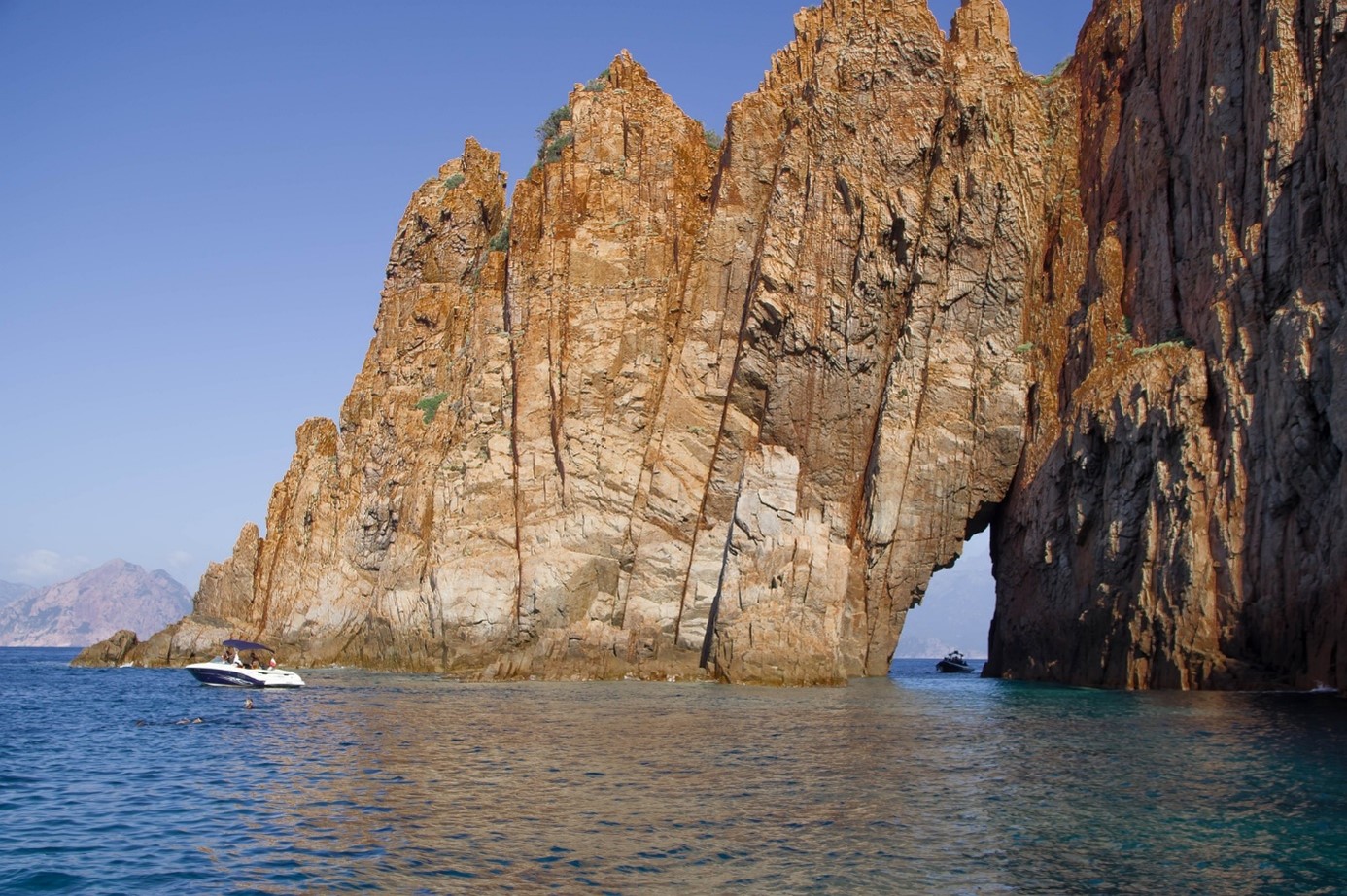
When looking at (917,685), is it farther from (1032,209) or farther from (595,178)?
(595,178)

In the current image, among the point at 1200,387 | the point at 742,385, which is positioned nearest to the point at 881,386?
the point at 742,385

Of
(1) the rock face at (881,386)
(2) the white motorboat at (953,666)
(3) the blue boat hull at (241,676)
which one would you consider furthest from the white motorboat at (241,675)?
(2) the white motorboat at (953,666)

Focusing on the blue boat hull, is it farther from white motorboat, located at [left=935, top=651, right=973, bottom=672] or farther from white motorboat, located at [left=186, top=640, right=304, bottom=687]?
white motorboat, located at [left=935, top=651, right=973, bottom=672]

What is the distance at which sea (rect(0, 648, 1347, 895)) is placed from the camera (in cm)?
1432

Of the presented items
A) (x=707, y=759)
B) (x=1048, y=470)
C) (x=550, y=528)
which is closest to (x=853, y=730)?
(x=707, y=759)

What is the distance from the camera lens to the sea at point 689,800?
47.0 ft

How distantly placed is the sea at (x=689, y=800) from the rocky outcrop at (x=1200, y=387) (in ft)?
14.3

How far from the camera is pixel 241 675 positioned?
47188mm

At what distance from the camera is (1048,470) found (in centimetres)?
4862

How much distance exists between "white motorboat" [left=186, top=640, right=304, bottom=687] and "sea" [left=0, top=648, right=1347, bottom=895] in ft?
37.7

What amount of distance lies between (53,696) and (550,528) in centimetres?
2251

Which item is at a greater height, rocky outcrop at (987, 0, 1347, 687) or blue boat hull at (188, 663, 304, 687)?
rocky outcrop at (987, 0, 1347, 687)

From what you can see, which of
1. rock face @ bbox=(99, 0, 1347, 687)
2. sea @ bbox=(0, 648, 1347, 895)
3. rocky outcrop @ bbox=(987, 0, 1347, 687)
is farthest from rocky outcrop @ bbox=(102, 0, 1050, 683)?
sea @ bbox=(0, 648, 1347, 895)

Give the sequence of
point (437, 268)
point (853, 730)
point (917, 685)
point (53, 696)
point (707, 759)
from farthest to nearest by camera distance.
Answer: point (437, 268), point (917, 685), point (53, 696), point (853, 730), point (707, 759)
